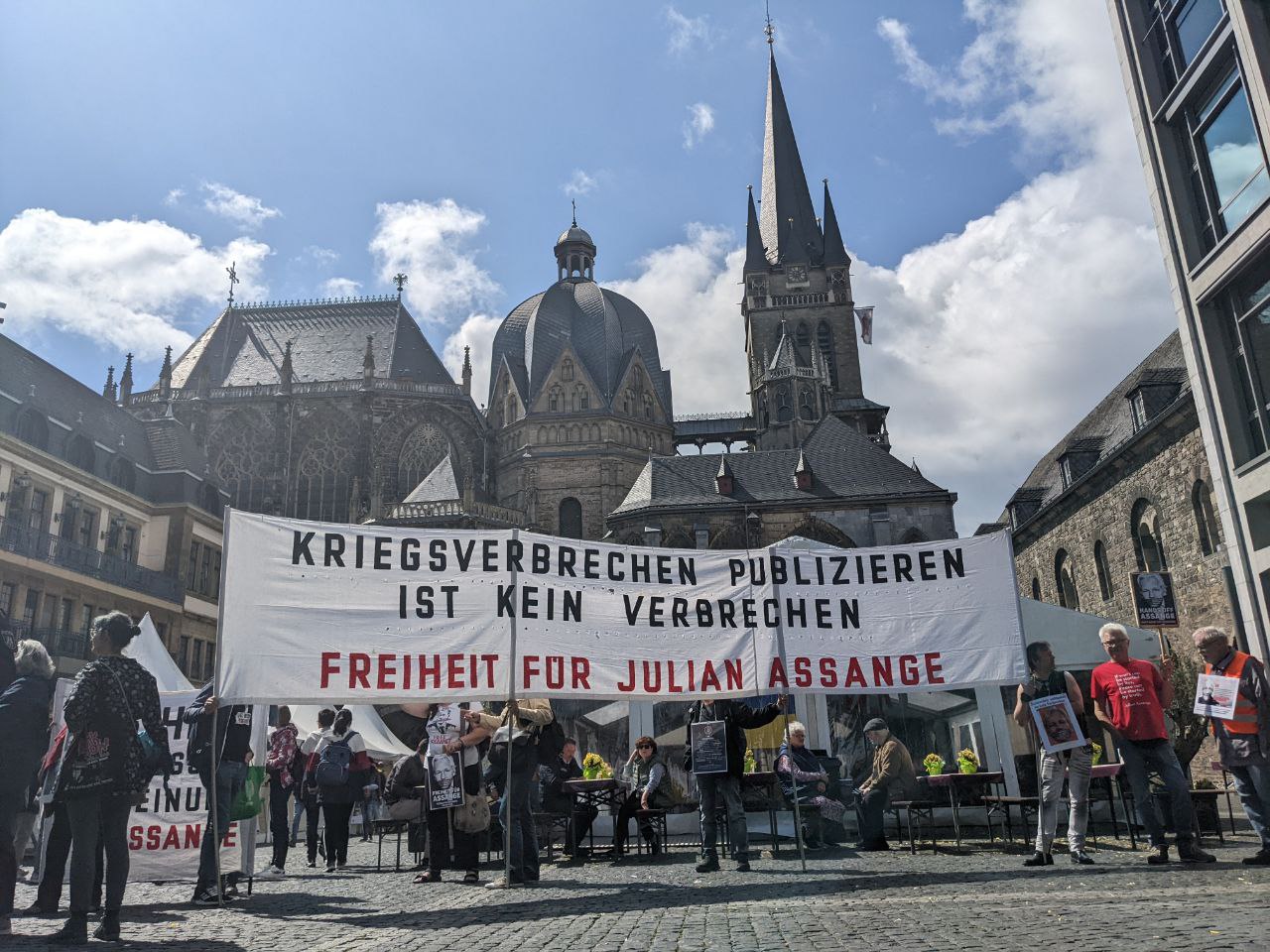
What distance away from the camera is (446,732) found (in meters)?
9.16

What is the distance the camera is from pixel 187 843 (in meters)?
9.46

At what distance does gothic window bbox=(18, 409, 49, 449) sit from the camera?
1219 inches

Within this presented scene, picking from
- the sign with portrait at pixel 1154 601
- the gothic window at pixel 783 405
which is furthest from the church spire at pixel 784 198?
the sign with portrait at pixel 1154 601

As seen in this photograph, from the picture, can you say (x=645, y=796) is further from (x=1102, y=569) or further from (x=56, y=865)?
(x=1102, y=569)

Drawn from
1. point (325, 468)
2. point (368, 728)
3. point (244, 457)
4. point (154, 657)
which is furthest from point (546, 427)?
point (154, 657)

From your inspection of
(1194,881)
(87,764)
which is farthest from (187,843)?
(1194,881)

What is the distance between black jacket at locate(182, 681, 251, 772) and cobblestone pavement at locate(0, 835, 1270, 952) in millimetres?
1122

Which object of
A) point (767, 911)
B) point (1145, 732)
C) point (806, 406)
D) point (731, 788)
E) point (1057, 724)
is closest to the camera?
point (767, 911)

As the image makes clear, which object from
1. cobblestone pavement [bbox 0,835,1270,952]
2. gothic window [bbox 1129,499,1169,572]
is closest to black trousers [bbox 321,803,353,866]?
cobblestone pavement [bbox 0,835,1270,952]

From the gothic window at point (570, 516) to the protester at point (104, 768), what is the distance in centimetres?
4357

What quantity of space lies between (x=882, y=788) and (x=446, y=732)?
4804mm

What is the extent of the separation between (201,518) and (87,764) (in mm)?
34049

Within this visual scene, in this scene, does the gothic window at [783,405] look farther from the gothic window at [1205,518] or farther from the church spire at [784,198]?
the gothic window at [1205,518]

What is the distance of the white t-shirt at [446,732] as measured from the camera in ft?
29.9
